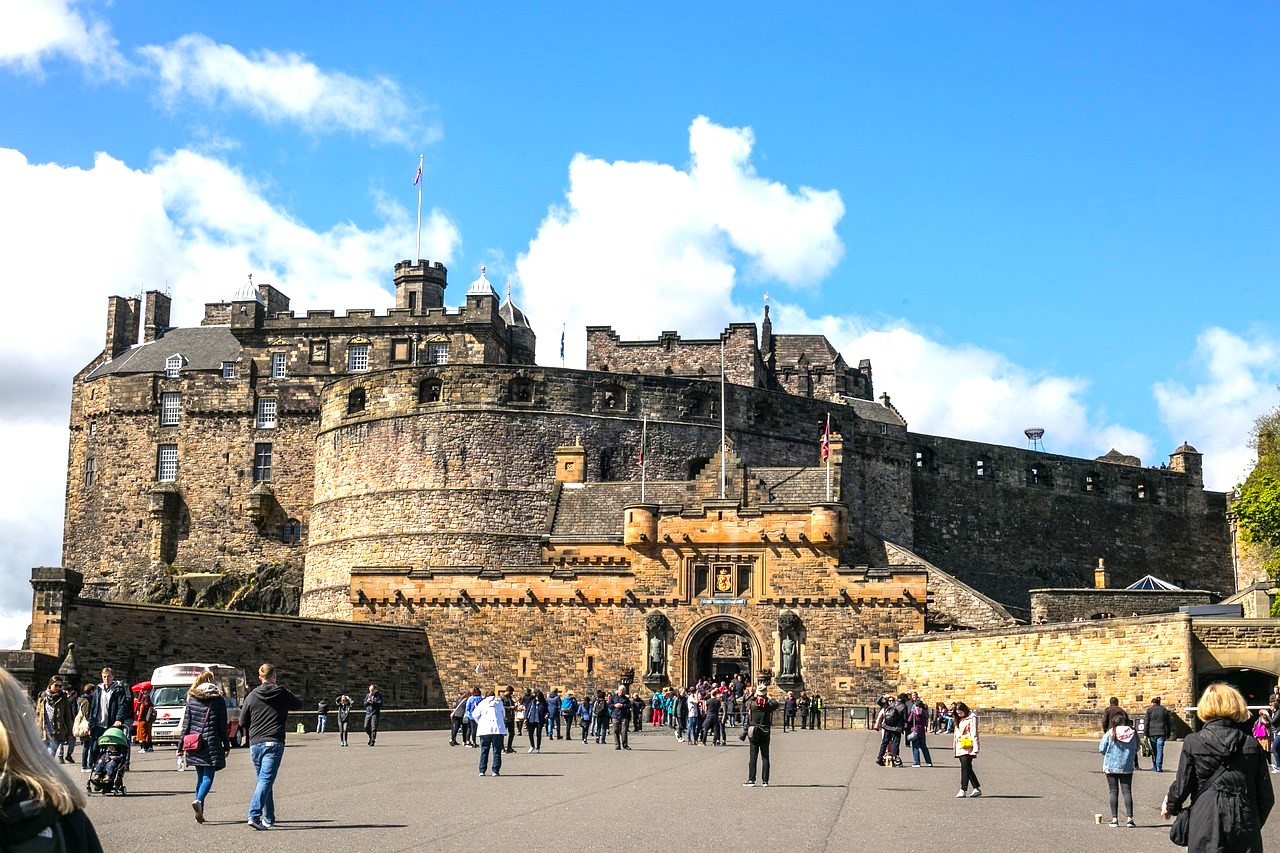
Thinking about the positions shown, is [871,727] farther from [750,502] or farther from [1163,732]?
[1163,732]

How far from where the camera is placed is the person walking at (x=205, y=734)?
46.6 ft

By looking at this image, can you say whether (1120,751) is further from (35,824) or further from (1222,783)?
(35,824)

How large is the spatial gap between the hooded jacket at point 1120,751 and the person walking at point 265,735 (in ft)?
24.5

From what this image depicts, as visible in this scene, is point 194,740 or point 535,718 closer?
point 194,740

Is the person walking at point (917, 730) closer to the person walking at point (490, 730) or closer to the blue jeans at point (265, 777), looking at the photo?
the person walking at point (490, 730)

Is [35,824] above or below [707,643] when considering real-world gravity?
below

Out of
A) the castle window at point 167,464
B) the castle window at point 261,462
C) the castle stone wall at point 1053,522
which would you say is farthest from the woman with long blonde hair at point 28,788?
the castle stone wall at point 1053,522

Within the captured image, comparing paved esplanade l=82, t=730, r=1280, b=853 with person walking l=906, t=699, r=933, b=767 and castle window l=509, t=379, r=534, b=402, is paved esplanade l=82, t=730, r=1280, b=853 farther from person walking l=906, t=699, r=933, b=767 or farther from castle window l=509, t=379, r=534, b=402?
castle window l=509, t=379, r=534, b=402

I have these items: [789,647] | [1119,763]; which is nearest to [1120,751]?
[1119,763]

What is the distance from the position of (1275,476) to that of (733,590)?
774 inches

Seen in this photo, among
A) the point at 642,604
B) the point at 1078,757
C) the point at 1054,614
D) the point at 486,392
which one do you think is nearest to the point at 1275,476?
the point at 1054,614

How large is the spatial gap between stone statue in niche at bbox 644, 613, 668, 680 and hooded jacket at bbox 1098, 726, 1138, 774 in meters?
28.0

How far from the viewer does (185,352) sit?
63.8 meters

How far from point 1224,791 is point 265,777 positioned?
7.98 metres
